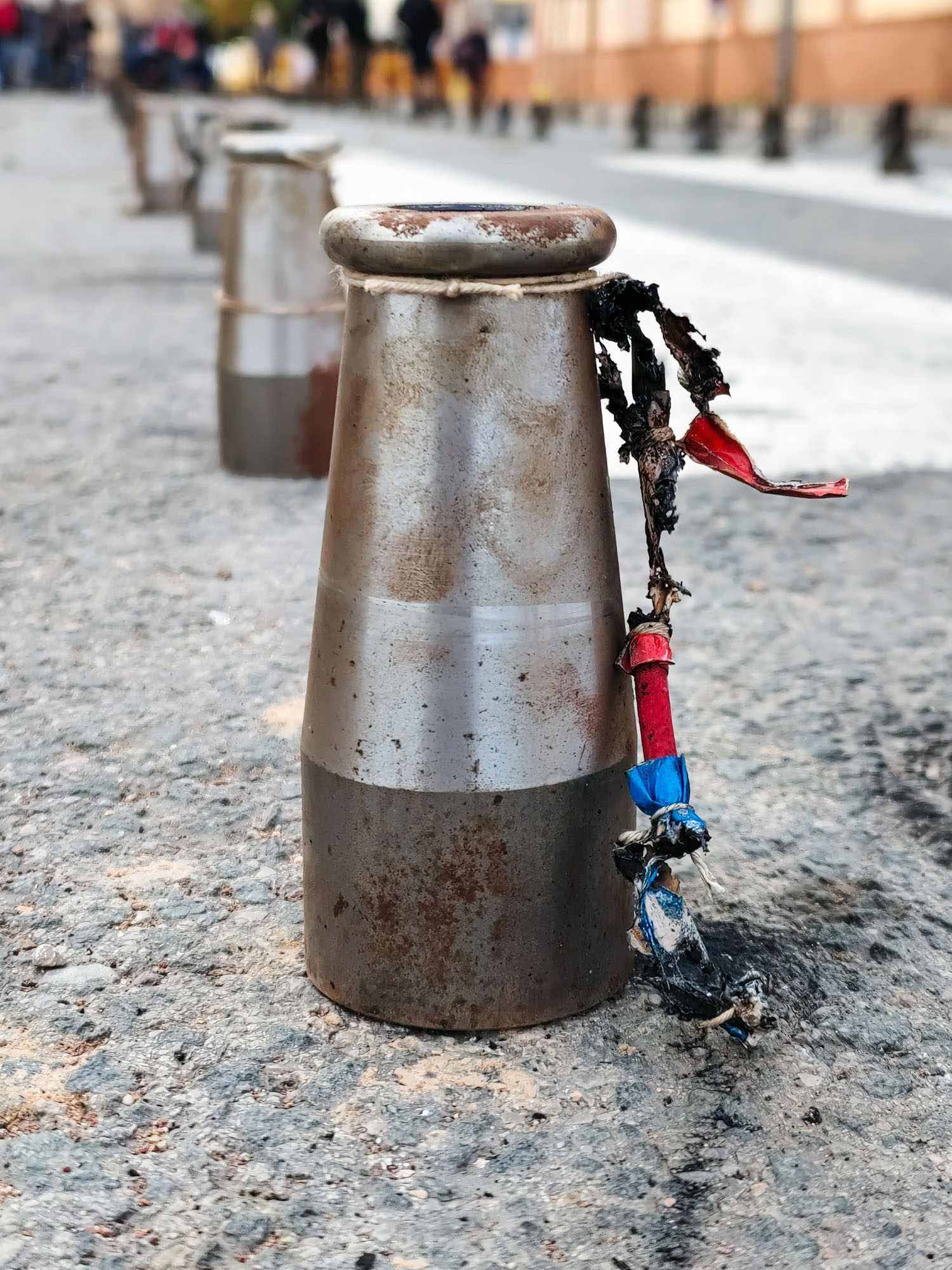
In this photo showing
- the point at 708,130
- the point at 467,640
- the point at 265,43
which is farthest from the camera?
the point at 265,43

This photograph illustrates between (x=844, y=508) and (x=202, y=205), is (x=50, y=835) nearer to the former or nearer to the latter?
(x=844, y=508)

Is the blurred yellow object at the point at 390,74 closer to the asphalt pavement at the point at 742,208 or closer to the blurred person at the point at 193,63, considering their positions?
the blurred person at the point at 193,63

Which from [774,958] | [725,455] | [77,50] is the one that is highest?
[77,50]

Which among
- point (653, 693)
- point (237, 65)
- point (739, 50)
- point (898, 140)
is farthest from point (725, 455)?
point (237, 65)

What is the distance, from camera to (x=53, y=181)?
738 inches

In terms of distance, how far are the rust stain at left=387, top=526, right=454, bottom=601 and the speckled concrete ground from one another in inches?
25.9

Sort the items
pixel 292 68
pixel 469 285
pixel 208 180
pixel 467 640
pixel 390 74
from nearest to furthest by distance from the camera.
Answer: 1. pixel 469 285
2. pixel 467 640
3. pixel 208 180
4. pixel 390 74
5. pixel 292 68

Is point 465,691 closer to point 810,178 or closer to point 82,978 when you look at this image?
point 82,978

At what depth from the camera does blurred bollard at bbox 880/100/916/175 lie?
18.3m

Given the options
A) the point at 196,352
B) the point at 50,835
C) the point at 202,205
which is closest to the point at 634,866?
the point at 50,835

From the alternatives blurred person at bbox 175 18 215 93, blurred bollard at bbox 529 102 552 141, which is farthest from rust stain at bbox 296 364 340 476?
blurred person at bbox 175 18 215 93

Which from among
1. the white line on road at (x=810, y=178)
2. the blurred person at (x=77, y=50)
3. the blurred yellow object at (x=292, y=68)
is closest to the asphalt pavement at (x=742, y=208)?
the white line on road at (x=810, y=178)

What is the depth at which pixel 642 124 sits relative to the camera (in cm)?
2509

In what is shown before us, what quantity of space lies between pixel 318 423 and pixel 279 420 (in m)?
0.13
